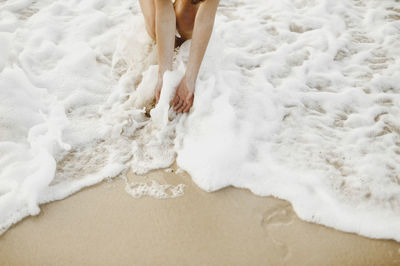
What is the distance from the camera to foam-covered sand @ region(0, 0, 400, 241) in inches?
64.9

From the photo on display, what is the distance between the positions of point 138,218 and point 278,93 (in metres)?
1.28

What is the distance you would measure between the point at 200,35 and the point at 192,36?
0.06m

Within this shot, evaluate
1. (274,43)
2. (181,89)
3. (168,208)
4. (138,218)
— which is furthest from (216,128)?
(274,43)

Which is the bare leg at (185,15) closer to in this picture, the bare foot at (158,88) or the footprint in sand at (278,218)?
the bare foot at (158,88)

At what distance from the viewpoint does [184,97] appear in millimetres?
2072

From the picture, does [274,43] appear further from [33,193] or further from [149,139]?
[33,193]

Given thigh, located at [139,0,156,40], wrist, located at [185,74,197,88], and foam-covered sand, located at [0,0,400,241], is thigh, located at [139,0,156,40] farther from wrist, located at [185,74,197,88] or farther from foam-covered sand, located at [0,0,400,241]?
wrist, located at [185,74,197,88]

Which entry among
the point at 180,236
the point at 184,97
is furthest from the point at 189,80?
the point at 180,236

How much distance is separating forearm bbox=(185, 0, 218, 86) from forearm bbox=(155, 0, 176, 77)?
5.5 inches

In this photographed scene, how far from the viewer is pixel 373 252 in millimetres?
1410

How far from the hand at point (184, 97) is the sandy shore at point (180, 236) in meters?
0.63

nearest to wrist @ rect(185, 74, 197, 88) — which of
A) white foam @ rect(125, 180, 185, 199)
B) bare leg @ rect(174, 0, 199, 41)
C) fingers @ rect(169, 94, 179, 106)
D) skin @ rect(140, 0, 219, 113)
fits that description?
skin @ rect(140, 0, 219, 113)

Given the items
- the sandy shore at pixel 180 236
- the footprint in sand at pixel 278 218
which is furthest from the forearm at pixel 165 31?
the footprint in sand at pixel 278 218

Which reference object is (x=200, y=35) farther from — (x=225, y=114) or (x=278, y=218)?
(x=278, y=218)
